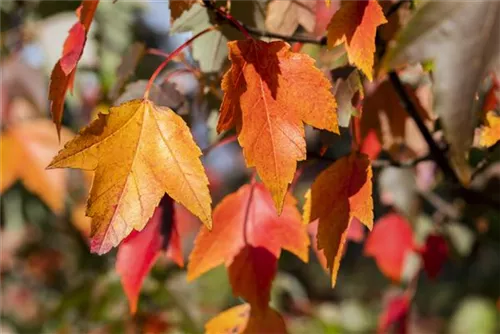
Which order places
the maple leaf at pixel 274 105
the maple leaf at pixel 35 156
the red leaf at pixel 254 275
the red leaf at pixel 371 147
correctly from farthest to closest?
the maple leaf at pixel 35 156 → the red leaf at pixel 371 147 → the red leaf at pixel 254 275 → the maple leaf at pixel 274 105

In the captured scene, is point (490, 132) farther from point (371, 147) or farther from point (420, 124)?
point (371, 147)

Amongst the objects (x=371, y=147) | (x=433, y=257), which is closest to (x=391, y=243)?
(x=433, y=257)

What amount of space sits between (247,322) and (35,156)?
0.87 m

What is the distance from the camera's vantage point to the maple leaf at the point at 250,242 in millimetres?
815

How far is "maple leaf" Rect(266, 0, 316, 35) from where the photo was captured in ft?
2.73

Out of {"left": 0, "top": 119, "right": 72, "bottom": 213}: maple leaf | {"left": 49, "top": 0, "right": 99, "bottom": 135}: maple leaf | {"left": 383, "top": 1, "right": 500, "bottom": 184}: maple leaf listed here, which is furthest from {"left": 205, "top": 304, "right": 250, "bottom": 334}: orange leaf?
{"left": 0, "top": 119, "right": 72, "bottom": 213}: maple leaf

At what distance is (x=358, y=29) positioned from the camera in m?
0.67

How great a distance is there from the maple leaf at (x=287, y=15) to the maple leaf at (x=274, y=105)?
0.17m

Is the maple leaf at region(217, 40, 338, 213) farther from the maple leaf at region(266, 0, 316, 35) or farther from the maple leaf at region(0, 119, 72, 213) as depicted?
the maple leaf at region(0, 119, 72, 213)

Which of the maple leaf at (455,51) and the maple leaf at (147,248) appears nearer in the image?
the maple leaf at (455,51)

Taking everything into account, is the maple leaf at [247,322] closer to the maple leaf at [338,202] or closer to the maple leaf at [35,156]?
the maple leaf at [338,202]

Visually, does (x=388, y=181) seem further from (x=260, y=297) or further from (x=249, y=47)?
(x=249, y=47)

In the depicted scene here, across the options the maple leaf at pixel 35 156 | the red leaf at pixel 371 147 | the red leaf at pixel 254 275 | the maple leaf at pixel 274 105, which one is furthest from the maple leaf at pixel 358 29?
the maple leaf at pixel 35 156

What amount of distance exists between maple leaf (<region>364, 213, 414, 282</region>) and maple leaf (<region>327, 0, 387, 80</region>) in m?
0.72
